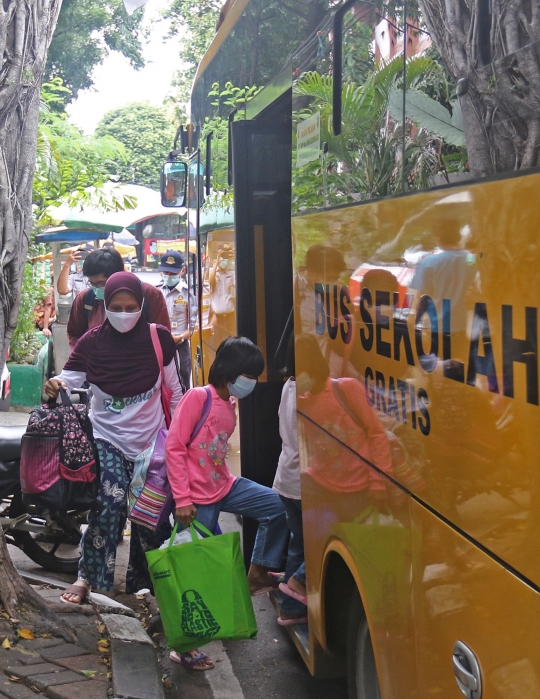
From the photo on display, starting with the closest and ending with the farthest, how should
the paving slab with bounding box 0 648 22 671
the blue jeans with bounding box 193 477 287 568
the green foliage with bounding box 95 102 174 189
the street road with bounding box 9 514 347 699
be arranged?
the paving slab with bounding box 0 648 22 671 → the street road with bounding box 9 514 347 699 → the blue jeans with bounding box 193 477 287 568 → the green foliage with bounding box 95 102 174 189

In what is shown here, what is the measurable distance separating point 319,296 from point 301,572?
1.60 meters

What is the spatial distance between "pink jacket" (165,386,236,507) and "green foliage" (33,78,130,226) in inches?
356

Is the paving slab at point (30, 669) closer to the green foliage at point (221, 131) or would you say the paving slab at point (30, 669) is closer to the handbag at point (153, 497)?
the handbag at point (153, 497)

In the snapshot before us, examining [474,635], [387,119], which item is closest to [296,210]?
[387,119]

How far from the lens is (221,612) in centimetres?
388

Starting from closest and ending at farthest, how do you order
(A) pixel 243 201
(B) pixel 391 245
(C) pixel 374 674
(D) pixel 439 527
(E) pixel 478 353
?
1. (E) pixel 478 353
2. (D) pixel 439 527
3. (B) pixel 391 245
4. (C) pixel 374 674
5. (A) pixel 243 201

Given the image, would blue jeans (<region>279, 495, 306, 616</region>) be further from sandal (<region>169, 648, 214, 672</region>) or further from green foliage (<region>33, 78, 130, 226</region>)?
green foliage (<region>33, 78, 130, 226</region>)

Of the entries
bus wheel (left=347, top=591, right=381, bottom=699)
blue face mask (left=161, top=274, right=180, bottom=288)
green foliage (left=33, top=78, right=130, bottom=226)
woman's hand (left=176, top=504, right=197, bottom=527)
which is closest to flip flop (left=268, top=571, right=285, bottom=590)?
woman's hand (left=176, top=504, right=197, bottom=527)

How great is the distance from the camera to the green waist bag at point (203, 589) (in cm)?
387

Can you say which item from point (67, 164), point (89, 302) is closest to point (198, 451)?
point (89, 302)

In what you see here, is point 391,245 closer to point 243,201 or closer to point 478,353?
point 478,353

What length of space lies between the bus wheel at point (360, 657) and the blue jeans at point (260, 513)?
1.24 metres

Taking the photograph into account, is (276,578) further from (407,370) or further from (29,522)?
(407,370)

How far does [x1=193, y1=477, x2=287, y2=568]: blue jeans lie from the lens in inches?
169
